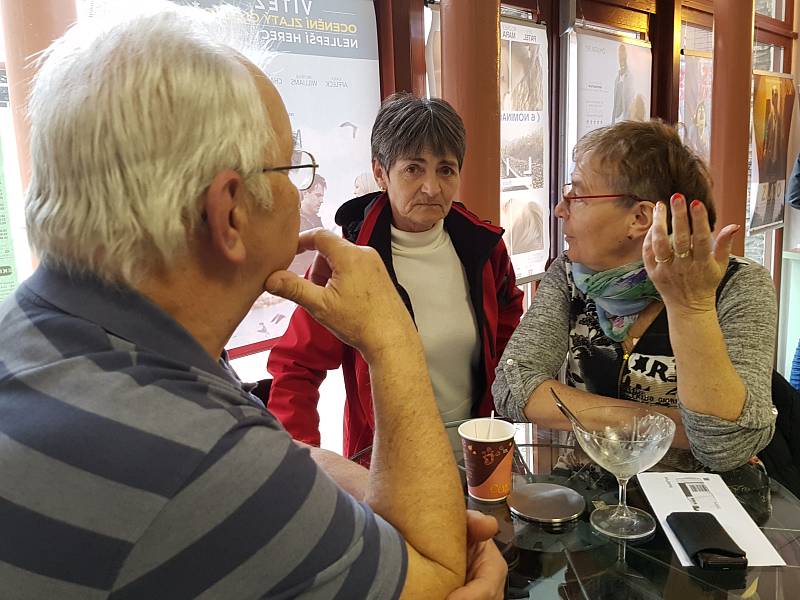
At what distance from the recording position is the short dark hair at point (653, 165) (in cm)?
153

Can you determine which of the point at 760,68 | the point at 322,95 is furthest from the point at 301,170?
the point at 760,68

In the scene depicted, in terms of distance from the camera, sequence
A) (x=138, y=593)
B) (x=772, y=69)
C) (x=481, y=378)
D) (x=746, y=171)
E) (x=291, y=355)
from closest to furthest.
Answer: (x=138, y=593)
(x=291, y=355)
(x=481, y=378)
(x=746, y=171)
(x=772, y=69)

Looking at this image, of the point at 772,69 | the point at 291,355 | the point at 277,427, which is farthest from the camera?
the point at 772,69

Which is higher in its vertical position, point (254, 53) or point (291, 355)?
point (254, 53)

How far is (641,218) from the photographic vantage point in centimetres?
154

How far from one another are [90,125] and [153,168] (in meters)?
0.07

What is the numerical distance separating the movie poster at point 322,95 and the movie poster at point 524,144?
0.85m

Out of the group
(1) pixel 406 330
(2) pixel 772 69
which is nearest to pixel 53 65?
(1) pixel 406 330

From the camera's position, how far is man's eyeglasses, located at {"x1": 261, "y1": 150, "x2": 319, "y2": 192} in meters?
0.86

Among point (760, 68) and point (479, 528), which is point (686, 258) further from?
point (760, 68)

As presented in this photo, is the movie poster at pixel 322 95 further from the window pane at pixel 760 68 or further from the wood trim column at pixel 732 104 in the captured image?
the window pane at pixel 760 68

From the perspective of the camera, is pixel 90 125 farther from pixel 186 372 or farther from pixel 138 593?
pixel 138 593

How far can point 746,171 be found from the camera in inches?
160

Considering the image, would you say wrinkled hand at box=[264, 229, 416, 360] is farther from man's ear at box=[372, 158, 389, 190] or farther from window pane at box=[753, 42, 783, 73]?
window pane at box=[753, 42, 783, 73]
